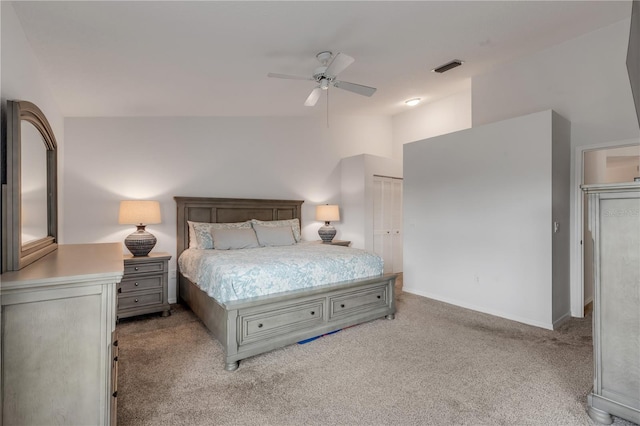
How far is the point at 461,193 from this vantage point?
415 centimetres

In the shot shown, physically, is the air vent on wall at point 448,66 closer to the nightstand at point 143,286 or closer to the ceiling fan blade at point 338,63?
the ceiling fan blade at point 338,63

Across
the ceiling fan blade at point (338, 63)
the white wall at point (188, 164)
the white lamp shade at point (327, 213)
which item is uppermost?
the ceiling fan blade at point (338, 63)

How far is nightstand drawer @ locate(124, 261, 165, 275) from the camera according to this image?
342cm

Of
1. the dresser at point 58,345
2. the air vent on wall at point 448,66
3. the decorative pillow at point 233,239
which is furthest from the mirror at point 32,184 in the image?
the air vent on wall at point 448,66

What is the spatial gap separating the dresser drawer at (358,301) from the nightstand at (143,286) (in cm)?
201

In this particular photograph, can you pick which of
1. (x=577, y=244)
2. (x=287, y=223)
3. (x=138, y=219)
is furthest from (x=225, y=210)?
(x=577, y=244)

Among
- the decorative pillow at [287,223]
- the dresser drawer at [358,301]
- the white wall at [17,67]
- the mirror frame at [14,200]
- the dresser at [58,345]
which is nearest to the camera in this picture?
the dresser at [58,345]

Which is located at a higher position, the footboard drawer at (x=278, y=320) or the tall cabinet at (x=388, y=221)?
the tall cabinet at (x=388, y=221)

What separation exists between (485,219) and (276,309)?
2831 mm

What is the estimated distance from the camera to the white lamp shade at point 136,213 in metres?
3.55

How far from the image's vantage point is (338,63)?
262 centimetres

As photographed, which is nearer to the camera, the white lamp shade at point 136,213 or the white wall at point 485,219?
the white wall at point 485,219

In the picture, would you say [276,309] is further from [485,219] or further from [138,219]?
[485,219]

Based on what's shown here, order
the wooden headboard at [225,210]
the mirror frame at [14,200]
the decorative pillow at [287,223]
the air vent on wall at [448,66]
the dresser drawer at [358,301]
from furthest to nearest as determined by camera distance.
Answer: the decorative pillow at [287,223]
the wooden headboard at [225,210]
the air vent on wall at [448,66]
the dresser drawer at [358,301]
the mirror frame at [14,200]
